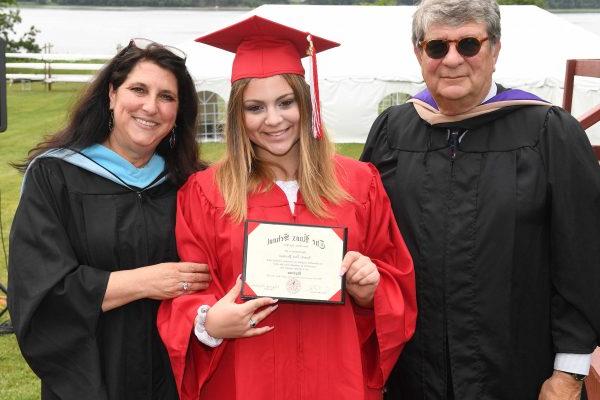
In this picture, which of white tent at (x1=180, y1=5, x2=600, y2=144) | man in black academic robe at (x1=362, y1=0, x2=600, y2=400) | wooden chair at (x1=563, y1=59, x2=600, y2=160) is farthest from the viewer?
white tent at (x1=180, y1=5, x2=600, y2=144)

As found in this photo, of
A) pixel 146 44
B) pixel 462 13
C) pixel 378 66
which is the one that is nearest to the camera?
pixel 462 13

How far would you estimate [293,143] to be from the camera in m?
2.54

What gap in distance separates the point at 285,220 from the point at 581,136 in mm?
1019

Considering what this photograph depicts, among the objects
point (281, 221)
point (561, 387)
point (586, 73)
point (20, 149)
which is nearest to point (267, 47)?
point (281, 221)

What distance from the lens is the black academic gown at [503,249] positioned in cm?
238

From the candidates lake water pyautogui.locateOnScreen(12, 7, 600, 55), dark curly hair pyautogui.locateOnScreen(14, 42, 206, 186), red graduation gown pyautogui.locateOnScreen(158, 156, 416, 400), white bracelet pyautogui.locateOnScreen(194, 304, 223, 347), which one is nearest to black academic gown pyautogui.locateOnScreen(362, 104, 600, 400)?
Result: red graduation gown pyautogui.locateOnScreen(158, 156, 416, 400)

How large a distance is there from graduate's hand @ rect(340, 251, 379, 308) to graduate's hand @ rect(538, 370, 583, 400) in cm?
70

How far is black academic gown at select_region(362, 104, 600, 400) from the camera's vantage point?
238cm

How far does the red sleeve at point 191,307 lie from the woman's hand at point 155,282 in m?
0.03

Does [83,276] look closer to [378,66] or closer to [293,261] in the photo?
[293,261]

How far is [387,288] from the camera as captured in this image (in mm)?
2520

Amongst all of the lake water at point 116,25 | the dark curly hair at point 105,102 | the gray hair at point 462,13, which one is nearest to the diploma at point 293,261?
the dark curly hair at point 105,102

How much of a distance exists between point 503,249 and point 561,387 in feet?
1.71

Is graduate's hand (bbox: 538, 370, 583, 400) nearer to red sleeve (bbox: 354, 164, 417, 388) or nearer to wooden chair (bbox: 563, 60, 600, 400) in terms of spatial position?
wooden chair (bbox: 563, 60, 600, 400)
